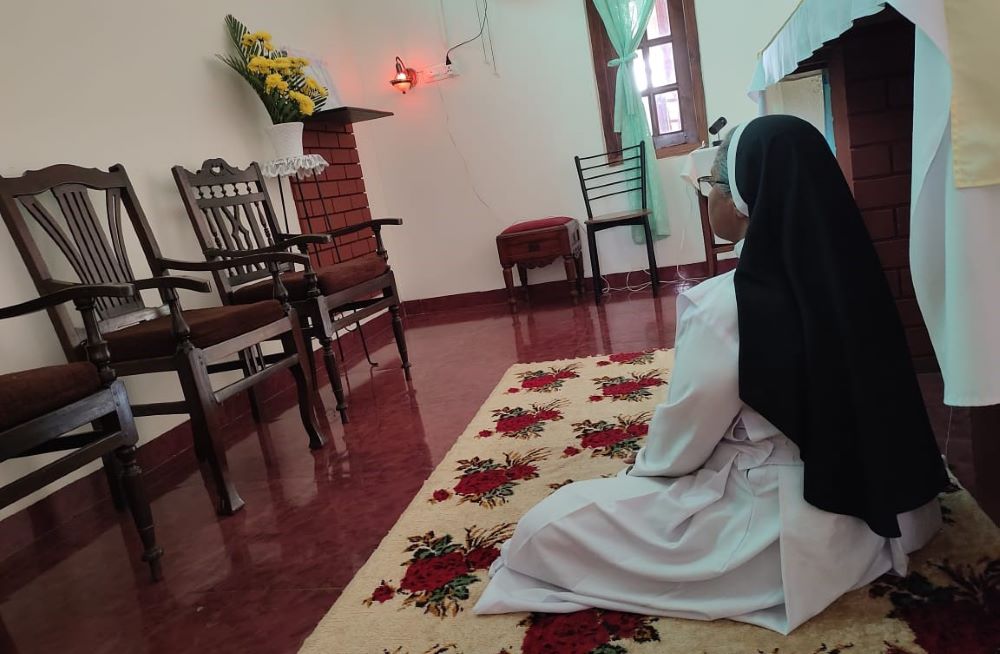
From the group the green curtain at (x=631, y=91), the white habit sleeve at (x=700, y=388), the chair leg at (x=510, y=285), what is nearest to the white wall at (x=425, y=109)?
the green curtain at (x=631, y=91)

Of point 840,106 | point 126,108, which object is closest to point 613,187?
point 840,106

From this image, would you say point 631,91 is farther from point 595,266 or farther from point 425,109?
point 425,109

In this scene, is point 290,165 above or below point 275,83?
below

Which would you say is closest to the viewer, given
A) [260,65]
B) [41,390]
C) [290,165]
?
[41,390]

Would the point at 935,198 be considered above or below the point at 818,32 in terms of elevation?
below

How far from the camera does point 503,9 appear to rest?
15.0 feet

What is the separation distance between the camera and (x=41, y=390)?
1564mm

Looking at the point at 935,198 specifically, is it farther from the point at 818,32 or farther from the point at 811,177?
the point at 818,32

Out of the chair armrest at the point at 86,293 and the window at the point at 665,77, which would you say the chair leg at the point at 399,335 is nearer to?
the chair armrest at the point at 86,293

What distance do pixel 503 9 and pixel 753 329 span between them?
4035 mm

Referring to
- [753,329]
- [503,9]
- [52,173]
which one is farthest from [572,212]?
[753,329]

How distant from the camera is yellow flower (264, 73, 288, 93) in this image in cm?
333

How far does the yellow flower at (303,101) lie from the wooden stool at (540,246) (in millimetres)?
1482

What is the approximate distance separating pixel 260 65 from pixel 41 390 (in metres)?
2.24
